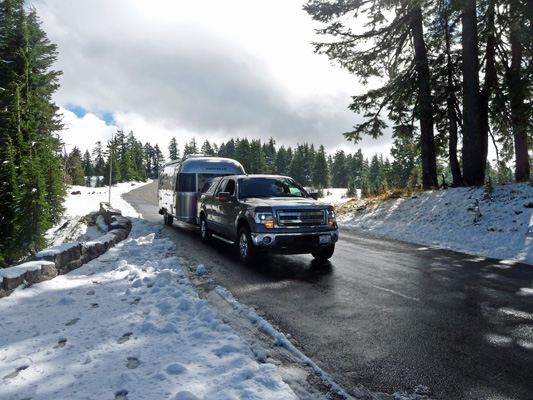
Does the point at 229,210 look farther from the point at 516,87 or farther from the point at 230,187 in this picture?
the point at 516,87

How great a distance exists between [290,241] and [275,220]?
1.81 ft

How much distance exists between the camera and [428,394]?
2709mm

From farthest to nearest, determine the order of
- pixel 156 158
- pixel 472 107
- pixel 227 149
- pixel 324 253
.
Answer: pixel 156 158 < pixel 227 149 < pixel 472 107 < pixel 324 253

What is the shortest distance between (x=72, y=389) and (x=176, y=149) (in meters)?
155

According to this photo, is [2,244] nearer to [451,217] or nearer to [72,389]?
[72,389]

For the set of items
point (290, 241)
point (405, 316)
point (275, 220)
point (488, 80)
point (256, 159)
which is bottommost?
point (405, 316)

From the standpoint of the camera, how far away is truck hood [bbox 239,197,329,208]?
7.36 meters

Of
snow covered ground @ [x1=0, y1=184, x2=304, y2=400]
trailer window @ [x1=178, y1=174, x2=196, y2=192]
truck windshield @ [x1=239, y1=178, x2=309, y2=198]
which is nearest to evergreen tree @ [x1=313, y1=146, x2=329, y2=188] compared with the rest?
trailer window @ [x1=178, y1=174, x2=196, y2=192]

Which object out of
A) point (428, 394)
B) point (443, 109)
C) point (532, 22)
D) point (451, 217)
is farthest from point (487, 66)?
point (428, 394)

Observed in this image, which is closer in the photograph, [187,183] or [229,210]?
[229,210]

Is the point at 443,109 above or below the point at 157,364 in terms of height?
above

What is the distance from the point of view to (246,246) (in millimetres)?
7590

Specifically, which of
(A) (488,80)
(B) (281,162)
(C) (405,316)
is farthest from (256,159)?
(C) (405,316)

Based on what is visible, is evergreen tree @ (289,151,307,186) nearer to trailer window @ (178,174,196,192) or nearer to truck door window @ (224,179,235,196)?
trailer window @ (178,174,196,192)
